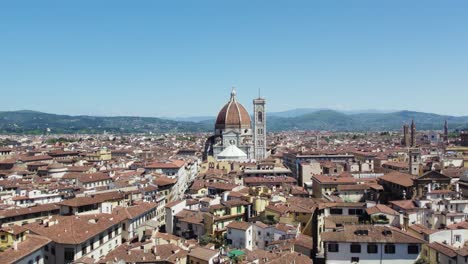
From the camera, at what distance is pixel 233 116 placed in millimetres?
101375

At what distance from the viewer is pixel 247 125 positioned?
102500 millimetres

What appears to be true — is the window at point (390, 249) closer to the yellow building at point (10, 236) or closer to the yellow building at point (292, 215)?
the yellow building at point (292, 215)

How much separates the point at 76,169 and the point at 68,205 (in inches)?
1297

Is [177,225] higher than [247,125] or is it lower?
lower

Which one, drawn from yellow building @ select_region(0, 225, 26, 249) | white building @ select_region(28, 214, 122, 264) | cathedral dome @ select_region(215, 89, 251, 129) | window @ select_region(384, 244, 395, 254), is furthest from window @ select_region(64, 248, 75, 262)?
cathedral dome @ select_region(215, 89, 251, 129)

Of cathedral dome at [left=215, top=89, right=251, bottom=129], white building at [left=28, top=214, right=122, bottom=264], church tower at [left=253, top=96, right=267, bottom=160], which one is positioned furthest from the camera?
church tower at [left=253, top=96, right=267, bottom=160]

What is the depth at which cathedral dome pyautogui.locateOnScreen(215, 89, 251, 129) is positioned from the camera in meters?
101

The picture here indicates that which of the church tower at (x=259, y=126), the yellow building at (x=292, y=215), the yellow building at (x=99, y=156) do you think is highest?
the church tower at (x=259, y=126)

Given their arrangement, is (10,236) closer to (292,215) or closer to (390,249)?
(292,215)

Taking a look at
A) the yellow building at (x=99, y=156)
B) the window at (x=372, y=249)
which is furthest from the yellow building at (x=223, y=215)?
the yellow building at (x=99, y=156)

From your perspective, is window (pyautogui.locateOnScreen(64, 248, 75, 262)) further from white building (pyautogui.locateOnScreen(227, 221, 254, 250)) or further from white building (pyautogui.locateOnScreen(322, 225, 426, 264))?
white building (pyautogui.locateOnScreen(322, 225, 426, 264))

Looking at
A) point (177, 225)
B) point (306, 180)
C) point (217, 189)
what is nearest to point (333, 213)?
point (177, 225)

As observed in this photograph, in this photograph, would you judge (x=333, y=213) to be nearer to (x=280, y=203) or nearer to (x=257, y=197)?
(x=280, y=203)

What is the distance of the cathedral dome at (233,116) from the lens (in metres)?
101
